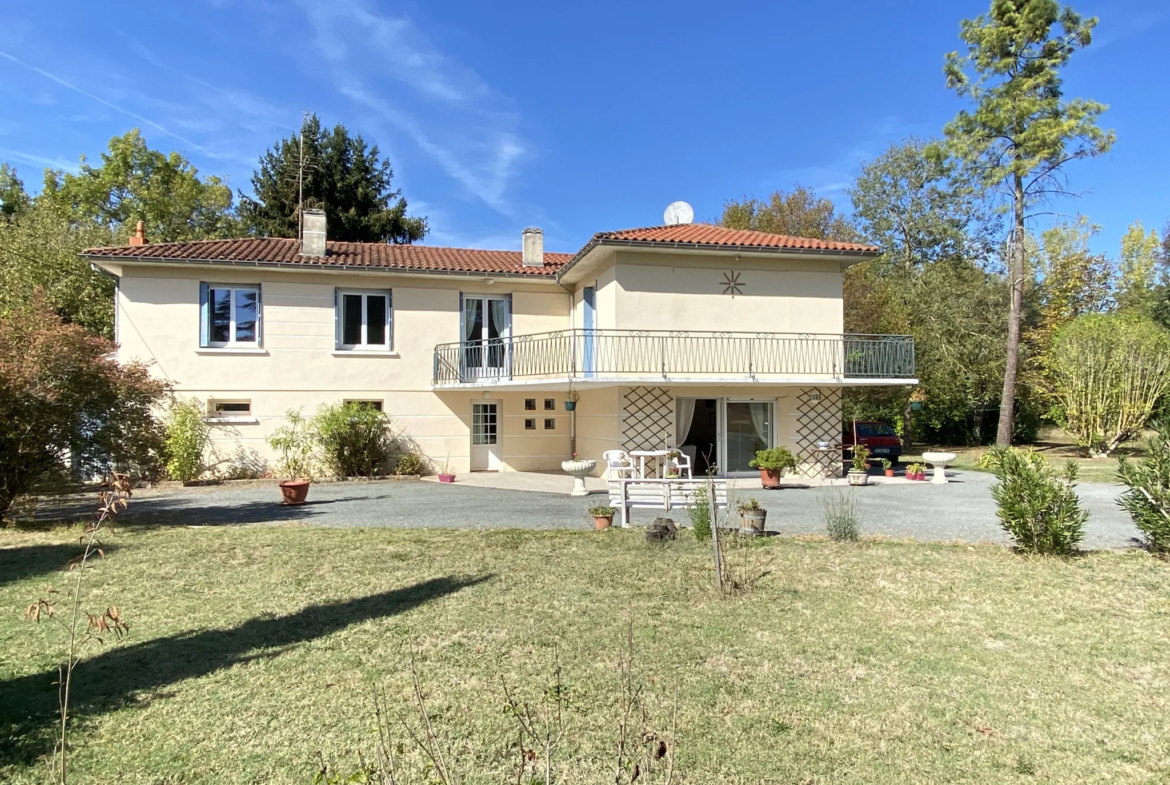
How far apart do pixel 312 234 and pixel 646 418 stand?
33.7 ft

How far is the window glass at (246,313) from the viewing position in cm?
1647

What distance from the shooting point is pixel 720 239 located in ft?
53.4

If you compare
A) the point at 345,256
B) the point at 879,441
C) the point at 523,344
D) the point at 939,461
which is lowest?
the point at 939,461

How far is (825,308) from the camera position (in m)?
16.5

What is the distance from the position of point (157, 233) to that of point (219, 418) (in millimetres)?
19688

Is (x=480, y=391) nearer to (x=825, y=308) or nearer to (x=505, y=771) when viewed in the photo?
(x=825, y=308)

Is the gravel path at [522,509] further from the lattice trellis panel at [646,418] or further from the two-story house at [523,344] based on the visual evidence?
the two-story house at [523,344]

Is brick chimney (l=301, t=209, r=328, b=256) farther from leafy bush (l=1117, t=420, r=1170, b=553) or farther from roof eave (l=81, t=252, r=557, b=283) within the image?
leafy bush (l=1117, t=420, r=1170, b=553)

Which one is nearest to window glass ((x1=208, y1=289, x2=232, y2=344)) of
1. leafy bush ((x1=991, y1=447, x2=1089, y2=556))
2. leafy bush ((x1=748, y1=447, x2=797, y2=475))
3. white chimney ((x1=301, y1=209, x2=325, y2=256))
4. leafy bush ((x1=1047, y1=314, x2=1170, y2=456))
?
white chimney ((x1=301, y1=209, x2=325, y2=256))

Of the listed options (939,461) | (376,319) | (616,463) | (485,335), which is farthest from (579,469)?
(939,461)

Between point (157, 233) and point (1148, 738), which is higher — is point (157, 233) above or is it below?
above

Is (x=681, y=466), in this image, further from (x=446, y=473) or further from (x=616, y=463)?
(x=446, y=473)

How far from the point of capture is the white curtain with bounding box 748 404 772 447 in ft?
53.6

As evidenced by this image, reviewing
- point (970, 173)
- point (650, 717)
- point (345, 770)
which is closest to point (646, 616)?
point (650, 717)
